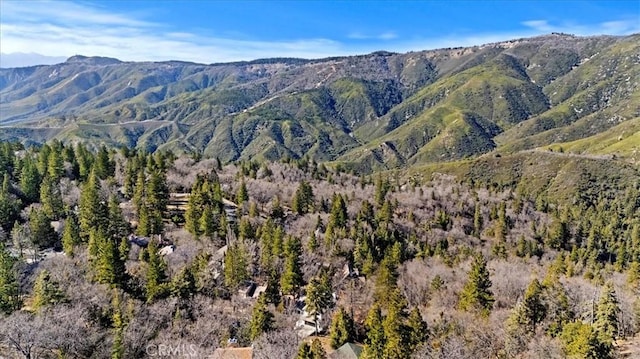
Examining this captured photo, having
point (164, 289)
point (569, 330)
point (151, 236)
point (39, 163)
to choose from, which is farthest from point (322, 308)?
point (39, 163)

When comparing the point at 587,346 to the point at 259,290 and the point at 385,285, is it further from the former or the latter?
the point at 259,290

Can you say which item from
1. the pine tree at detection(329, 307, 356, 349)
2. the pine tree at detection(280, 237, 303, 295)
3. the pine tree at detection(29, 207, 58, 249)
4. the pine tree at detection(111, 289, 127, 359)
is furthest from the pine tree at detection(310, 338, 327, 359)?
the pine tree at detection(29, 207, 58, 249)

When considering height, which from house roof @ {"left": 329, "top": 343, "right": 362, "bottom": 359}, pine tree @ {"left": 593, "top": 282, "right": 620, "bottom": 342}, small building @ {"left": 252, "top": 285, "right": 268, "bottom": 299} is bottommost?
small building @ {"left": 252, "top": 285, "right": 268, "bottom": 299}

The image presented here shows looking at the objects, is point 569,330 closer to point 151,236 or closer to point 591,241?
point 151,236

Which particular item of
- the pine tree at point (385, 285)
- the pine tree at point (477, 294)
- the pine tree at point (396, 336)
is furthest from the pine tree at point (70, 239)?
the pine tree at point (477, 294)

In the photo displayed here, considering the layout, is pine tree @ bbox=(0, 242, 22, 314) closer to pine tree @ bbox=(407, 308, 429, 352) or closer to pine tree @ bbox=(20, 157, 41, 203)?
pine tree @ bbox=(20, 157, 41, 203)

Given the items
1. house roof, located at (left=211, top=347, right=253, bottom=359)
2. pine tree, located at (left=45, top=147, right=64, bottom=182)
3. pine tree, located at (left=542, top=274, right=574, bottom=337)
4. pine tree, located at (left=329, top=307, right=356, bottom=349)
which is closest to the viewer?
house roof, located at (left=211, top=347, right=253, bottom=359)
